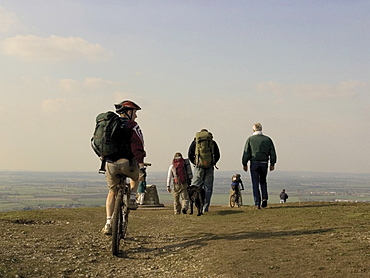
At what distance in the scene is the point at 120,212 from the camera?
6977 mm

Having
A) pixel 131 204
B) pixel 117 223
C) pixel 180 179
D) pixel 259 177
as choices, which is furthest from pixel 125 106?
pixel 259 177

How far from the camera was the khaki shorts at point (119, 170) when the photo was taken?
23.7 feet

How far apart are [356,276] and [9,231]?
250 inches

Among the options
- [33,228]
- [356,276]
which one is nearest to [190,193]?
[33,228]

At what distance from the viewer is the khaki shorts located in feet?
23.7

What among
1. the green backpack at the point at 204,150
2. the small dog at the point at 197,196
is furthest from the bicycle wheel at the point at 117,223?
the green backpack at the point at 204,150

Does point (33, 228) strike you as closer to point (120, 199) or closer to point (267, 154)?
point (120, 199)

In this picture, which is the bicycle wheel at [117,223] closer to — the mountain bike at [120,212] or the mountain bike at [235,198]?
the mountain bike at [120,212]

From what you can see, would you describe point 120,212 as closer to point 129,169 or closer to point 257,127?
point 129,169

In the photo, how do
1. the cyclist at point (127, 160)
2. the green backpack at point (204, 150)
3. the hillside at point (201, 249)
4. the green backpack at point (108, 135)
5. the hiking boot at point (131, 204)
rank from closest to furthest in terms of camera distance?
the hillside at point (201, 249) → the green backpack at point (108, 135) → the cyclist at point (127, 160) → the hiking boot at point (131, 204) → the green backpack at point (204, 150)

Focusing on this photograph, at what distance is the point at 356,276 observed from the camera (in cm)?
516

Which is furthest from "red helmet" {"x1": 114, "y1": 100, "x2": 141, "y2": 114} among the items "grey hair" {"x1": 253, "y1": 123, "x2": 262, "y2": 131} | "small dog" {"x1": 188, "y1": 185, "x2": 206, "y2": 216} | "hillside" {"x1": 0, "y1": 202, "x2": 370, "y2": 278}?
"grey hair" {"x1": 253, "y1": 123, "x2": 262, "y2": 131}

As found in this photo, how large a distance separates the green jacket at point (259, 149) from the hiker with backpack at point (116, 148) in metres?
6.49

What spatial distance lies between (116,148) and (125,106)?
39.2 inches
